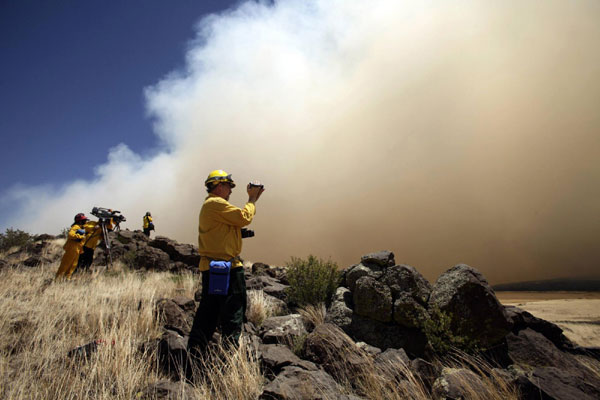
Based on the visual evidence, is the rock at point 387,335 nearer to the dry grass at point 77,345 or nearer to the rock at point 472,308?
the rock at point 472,308

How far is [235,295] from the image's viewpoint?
3.79m

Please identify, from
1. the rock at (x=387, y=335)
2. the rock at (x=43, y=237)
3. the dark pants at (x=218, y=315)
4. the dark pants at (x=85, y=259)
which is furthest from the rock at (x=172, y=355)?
the rock at (x=43, y=237)

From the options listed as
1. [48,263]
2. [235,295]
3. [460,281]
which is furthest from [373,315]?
[48,263]

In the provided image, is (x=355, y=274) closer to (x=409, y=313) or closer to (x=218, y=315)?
(x=409, y=313)

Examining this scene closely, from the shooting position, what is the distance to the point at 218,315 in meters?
3.70

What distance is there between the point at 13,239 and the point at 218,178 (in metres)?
22.0

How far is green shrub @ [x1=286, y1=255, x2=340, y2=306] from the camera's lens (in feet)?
22.0

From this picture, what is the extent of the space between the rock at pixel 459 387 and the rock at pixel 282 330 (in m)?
1.99

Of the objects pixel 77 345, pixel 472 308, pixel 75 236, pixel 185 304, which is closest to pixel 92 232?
pixel 75 236

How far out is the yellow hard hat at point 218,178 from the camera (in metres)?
4.10

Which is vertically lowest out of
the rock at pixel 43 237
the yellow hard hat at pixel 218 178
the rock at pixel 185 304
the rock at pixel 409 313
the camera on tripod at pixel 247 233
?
the rock at pixel 409 313

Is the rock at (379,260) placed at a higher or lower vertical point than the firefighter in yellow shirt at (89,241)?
lower

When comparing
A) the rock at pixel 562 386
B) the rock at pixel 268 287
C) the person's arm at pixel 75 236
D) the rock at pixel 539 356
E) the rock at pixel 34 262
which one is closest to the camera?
the rock at pixel 562 386

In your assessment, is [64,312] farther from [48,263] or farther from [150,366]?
[48,263]
